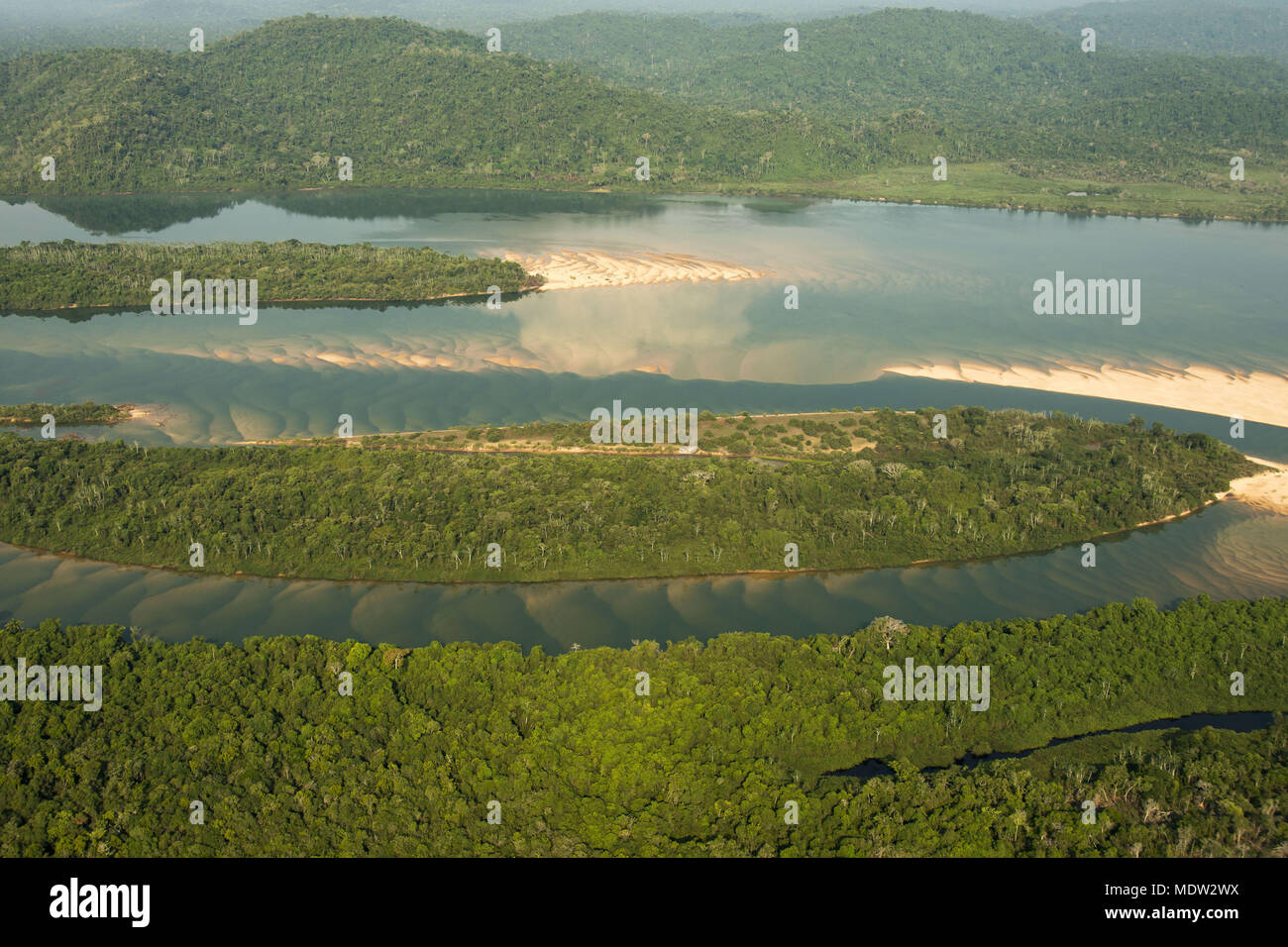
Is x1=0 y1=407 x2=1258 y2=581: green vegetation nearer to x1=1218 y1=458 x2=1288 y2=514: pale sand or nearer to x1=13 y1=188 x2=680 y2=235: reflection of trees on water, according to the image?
x1=1218 y1=458 x2=1288 y2=514: pale sand

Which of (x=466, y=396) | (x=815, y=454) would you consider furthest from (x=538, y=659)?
(x=466, y=396)

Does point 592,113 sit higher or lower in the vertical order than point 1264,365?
higher

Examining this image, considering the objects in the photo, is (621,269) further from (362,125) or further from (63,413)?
(362,125)

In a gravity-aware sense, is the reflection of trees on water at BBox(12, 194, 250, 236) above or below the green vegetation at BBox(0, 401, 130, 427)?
above

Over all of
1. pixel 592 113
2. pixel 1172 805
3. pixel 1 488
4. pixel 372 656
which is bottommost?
pixel 1172 805

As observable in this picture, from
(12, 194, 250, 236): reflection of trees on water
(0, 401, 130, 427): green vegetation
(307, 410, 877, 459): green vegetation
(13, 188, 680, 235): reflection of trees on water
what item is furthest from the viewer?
(13, 188, 680, 235): reflection of trees on water

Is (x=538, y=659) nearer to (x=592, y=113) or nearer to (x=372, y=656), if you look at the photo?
(x=372, y=656)

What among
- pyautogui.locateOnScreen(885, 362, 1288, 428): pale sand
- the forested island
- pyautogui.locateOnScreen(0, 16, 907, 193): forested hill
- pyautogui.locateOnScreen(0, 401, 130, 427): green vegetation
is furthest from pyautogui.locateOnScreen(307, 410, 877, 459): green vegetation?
→ pyautogui.locateOnScreen(0, 16, 907, 193): forested hill
